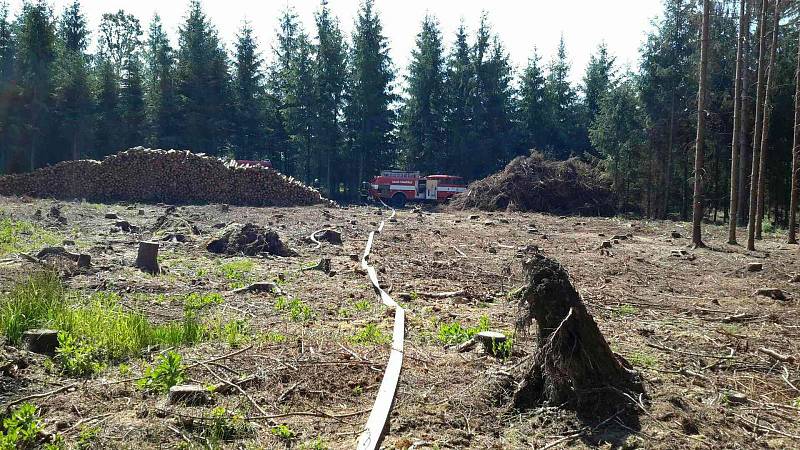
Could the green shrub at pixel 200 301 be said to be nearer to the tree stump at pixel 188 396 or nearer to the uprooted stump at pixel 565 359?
the tree stump at pixel 188 396

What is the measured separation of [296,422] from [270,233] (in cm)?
918

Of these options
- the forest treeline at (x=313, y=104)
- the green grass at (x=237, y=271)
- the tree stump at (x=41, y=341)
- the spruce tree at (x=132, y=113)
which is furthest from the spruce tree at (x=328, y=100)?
the tree stump at (x=41, y=341)

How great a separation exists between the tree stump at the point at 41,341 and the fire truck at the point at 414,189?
1260 inches

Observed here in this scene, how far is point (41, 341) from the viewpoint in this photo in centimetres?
538

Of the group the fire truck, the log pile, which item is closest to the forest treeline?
the fire truck

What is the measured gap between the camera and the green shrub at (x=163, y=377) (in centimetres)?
455

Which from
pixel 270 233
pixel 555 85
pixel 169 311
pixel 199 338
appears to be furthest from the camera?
pixel 555 85

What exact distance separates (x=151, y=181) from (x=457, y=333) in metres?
24.5

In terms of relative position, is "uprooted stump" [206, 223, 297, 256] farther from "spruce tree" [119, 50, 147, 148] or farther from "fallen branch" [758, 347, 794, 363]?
"spruce tree" [119, 50, 147, 148]

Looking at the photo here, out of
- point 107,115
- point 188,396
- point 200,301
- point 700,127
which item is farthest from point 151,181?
point 188,396

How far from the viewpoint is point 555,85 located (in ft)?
165

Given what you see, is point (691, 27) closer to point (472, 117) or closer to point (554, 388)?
point (472, 117)

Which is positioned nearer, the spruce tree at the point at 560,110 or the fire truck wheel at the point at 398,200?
the fire truck wheel at the point at 398,200

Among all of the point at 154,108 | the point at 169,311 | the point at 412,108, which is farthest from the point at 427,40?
the point at 169,311
